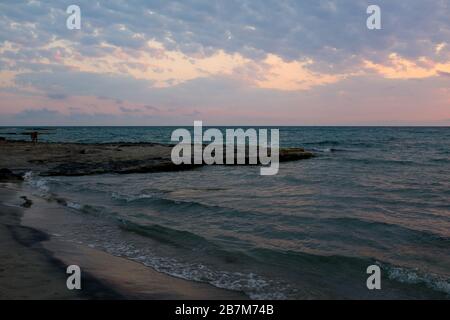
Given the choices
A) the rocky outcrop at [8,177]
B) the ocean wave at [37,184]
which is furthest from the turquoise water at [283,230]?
the rocky outcrop at [8,177]

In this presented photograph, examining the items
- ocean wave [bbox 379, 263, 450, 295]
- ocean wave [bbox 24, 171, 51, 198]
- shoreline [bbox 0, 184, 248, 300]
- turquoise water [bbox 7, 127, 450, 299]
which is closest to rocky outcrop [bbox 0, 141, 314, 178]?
ocean wave [bbox 24, 171, 51, 198]

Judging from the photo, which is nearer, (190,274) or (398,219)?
(190,274)

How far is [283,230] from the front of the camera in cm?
1251

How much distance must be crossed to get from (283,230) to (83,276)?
6.65 meters

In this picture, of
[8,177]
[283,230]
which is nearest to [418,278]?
[283,230]

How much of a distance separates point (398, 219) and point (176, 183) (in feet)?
43.8

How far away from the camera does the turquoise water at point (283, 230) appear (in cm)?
850

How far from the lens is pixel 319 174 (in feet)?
88.3

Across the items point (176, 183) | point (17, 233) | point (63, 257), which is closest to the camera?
point (63, 257)

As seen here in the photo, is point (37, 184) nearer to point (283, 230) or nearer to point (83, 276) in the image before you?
point (283, 230)

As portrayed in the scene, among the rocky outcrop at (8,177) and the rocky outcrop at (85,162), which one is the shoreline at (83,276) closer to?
the rocky outcrop at (8,177)
